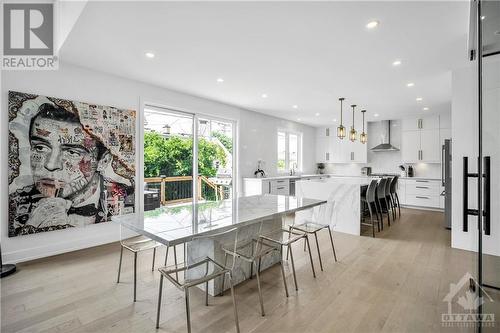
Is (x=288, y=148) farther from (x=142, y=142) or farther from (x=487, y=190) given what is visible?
(x=487, y=190)

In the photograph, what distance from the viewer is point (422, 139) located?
22.8ft

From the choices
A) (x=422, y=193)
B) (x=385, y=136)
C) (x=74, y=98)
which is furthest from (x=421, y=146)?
(x=74, y=98)

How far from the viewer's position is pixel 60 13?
2.78m

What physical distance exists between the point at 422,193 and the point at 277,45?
6170 mm

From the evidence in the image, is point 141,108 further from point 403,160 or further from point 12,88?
point 403,160

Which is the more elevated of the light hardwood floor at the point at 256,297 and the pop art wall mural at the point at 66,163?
the pop art wall mural at the point at 66,163

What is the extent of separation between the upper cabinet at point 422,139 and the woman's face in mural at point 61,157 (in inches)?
301

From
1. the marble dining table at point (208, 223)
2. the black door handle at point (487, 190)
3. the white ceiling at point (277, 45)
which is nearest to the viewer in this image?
the black door handle at point (487, 190)

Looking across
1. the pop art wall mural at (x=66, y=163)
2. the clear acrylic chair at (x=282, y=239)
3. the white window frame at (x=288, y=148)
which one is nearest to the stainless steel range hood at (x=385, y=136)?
the white window frame at (x=288, y=148)

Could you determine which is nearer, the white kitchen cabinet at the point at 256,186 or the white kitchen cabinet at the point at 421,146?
the white kitchen cabinet at the point at 256,186

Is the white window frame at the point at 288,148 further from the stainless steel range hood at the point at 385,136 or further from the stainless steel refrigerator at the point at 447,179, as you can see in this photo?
the stainless steel refrigerator at the point at 447,179

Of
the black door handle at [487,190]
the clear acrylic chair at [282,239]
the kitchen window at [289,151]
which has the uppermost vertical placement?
the kitchen window at [289,151]

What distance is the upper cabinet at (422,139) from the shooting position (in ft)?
22.0

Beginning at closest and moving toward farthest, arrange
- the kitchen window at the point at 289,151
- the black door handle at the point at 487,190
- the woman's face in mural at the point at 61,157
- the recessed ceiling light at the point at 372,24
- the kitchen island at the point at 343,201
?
the black door handle at the point at 487,190 → the recessed ceiling light at the point at 372,24 → the woman's face in mural at the point at 61,157 → the kitchen island at the point at 343,201 → the kitchen window at the point at 289,151
